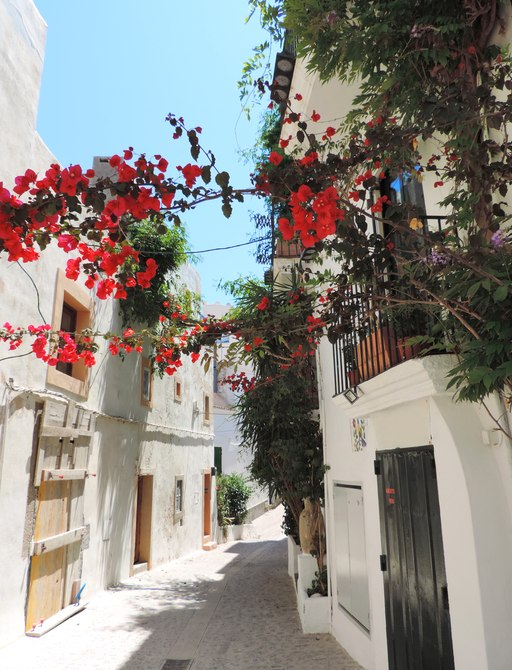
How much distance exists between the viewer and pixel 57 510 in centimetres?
720

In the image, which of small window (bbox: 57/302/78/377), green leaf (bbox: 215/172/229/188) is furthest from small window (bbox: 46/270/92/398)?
green leaf (bbox: 215/172/229/188)

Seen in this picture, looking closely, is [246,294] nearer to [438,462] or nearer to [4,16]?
[4,16]

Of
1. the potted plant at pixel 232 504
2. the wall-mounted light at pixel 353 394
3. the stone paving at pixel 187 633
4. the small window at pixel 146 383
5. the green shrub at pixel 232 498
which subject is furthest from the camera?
the green shrub at pixel 232 498

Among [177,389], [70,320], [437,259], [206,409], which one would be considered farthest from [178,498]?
[437,259]

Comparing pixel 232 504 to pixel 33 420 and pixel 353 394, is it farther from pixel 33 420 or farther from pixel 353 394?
pixel 353 394

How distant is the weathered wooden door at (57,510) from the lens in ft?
21.3

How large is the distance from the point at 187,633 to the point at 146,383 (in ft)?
20.3

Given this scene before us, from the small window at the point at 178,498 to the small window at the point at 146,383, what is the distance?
3004 mm

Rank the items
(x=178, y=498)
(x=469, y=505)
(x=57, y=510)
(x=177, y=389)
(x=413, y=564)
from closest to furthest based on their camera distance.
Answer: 1. (x=469, y=505)
2. (x=413, y=564)
3. (x=57, y=510)
4. (x=178, y=498)
5. (x=177, y=389)

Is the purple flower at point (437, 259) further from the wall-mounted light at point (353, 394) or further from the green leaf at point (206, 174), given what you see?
the wall-mounted light at point (353, 394)

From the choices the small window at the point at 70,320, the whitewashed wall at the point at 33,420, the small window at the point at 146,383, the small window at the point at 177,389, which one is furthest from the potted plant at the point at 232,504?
the small window at the point at 70,320

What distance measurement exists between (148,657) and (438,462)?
4499 millimetres

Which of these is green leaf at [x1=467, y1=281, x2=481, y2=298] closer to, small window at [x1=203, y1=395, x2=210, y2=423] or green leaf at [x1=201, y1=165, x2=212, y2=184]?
green leaf at [x1=201, y1=165, x2=212, y2=184]

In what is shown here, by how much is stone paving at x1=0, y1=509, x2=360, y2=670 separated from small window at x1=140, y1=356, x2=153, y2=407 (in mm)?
3813
